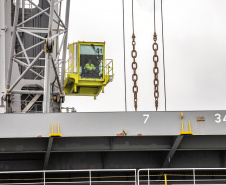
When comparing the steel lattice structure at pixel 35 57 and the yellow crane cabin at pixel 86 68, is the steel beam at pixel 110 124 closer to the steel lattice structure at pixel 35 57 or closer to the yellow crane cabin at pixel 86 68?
the steel lattice structure at pixel 35 57

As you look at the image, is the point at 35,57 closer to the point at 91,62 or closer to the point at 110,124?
the point at 91,62

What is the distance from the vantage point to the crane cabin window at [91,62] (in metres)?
38.0

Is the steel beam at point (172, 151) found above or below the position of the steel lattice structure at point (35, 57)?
below

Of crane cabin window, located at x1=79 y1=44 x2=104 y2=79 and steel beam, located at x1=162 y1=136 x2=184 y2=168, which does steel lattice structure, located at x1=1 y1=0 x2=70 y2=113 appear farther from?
steel beam, located at x1=162 y1=136 x2=184 y2=168

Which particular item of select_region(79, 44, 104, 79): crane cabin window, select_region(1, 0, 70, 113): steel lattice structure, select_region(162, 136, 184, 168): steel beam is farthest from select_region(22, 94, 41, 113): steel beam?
select_region(162, 136, 184, 168): steel beam

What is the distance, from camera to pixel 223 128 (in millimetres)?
19484

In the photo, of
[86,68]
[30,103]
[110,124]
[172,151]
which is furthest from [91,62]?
[110,124]

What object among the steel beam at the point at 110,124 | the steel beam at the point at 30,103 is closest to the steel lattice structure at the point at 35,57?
the steel beam at the point at 30,103

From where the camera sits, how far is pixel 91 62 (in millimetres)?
38344

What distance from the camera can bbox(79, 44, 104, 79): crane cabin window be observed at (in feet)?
125

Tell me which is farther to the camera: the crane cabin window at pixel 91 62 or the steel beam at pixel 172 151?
the crane cabin window at pixel 91 62

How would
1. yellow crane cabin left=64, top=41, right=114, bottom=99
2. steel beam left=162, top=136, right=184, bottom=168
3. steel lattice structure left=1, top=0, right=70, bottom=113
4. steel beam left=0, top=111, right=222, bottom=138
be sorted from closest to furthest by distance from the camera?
steel beam left=0, top=111, right=222, bottom=138 < steel beam left=162, top=136, right=184, bottom=168 < steel lattice structure left=1, top=0, right=70, bottom=113 < yellow crane cabin left=64, top=41, right=114, bottom=99

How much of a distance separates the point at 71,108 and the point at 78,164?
17.7 m

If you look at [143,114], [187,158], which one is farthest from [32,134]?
[187,158]
